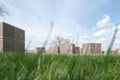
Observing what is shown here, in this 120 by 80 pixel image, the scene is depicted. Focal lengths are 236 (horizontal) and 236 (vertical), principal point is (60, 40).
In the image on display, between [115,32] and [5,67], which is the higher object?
[115,32]

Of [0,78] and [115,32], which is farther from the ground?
[115,32]

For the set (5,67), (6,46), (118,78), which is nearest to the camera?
(118,78)

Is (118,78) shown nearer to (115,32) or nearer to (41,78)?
(41,78)

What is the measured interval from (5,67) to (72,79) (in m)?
0.48

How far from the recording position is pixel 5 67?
1.42 meters

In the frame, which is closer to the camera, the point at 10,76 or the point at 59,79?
the point at 10,76

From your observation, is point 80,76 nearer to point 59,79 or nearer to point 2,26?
point 59,79

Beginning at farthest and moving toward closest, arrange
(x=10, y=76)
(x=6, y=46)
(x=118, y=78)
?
1. (x=6, y=46)
2. (x=118, y=78)
3. (x=10, y=76)

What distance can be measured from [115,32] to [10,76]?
377 mm

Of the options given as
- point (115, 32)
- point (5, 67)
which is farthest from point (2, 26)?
point (115, 32)

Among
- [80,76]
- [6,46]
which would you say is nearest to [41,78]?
[80,76]

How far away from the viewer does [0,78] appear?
959mm

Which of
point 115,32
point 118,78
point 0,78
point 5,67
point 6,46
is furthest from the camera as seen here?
point 6,46

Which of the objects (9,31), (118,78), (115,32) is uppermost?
(9,31)
